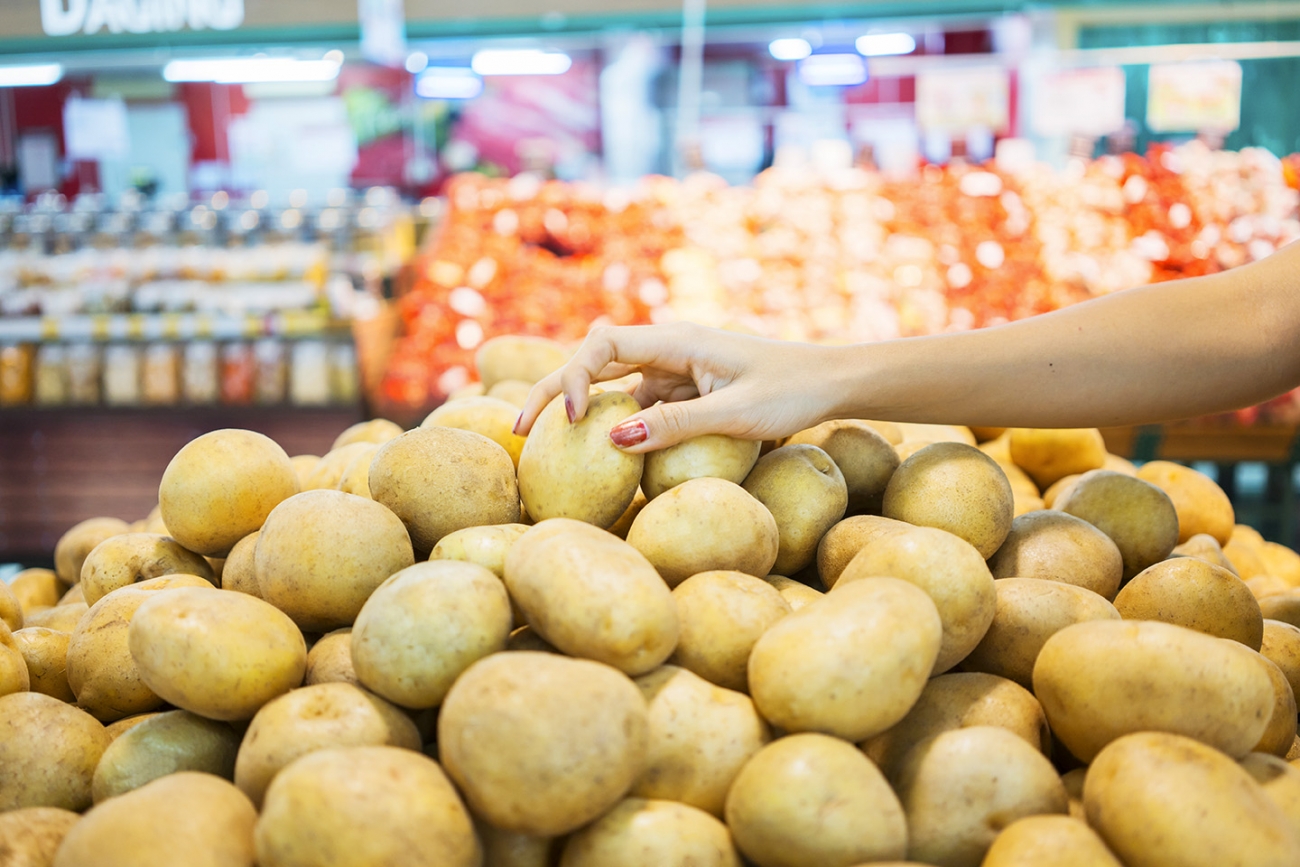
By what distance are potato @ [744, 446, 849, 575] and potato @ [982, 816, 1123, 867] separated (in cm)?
57

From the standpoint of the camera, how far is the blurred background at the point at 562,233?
4.73 m

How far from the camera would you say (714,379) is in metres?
1.51

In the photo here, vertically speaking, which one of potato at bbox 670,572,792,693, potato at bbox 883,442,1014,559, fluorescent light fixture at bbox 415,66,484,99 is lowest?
potato at bbox 670,572,792,693

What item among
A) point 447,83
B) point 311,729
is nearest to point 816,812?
point 311,729

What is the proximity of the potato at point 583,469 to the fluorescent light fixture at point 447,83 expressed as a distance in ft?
28.5

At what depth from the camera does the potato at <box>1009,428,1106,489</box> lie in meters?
2.07

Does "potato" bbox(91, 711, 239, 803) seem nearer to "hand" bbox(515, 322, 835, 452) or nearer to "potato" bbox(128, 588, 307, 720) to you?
"potato" bbox(128, 588, 307, 720)

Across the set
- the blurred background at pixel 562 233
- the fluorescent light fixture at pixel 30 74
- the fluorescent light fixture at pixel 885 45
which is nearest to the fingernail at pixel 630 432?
the blurred background at pixel 562 233

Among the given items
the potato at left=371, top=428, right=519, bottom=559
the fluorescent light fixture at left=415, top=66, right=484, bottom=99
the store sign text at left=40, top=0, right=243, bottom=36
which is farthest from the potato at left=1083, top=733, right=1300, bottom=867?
the fluorescent light fixture at left=415, top=66, right=484, bottom=99

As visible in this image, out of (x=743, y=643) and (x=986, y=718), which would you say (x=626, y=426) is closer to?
(x=743, y=643)

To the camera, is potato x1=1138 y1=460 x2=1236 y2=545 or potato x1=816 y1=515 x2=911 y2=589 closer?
potato x1=816 y1=515 x2=911 y2=589

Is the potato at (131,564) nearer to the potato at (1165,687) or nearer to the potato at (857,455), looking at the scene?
the potato at (857,455)

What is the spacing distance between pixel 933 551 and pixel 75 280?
5.17 metres

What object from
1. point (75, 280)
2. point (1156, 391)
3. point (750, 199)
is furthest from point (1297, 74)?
point (75, 280)
